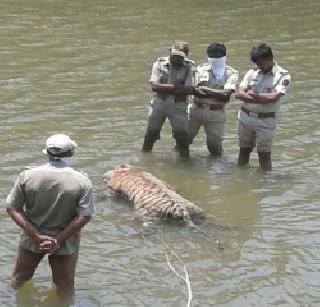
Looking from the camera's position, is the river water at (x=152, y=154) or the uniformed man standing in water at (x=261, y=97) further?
the uniformed man standing in water at (x=261, y=97)

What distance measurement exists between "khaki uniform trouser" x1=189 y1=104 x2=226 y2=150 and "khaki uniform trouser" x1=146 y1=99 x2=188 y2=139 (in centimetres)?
14

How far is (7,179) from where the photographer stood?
12.1 m

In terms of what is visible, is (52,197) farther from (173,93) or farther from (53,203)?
(173,93)

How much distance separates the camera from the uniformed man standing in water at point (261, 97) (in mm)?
12070

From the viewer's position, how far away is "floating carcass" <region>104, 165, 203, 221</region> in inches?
415

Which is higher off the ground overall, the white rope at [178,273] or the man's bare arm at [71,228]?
the man's bare arm at [71,228]

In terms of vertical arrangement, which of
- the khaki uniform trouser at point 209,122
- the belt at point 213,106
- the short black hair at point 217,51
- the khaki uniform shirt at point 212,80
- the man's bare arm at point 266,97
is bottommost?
the khaki uniform trouser at point 209,122

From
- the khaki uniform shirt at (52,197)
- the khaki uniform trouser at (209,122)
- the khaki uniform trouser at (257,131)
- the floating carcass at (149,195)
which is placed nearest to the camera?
the khaki uniform shirt at (52,197)

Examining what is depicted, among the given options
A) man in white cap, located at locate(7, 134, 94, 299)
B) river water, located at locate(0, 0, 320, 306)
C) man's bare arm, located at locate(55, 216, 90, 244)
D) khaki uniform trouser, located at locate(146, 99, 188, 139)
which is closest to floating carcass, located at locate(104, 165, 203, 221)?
river water, located at locate(0, 0, 320, 306)

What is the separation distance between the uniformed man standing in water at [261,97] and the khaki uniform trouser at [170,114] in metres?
0.89

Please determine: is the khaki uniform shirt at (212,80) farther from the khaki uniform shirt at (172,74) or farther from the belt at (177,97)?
the belt at (177,97)

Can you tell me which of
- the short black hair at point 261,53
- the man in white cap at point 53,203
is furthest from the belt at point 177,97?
the man in white cap at point 53,203

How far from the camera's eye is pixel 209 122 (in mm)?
13070

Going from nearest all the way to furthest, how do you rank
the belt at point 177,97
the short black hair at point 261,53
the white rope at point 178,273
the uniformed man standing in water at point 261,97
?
1. the white rope at point 178,273
2. the short black hair at point 261,53
3. the uniformed man standing in water at point 261,97
4. the belt at point 177,97
